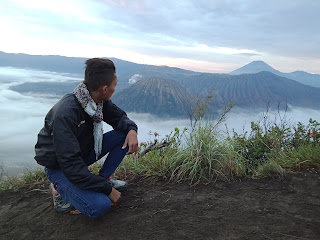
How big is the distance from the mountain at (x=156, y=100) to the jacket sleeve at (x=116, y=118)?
134 meters

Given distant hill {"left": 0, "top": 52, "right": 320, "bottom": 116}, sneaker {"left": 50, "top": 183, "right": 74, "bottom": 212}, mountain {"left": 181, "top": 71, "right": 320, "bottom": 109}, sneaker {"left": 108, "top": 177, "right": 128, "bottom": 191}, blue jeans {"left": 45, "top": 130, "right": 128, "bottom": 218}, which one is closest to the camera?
blue jeans {"left": 45, "top": 130, "right": 128, "bottom": 218}

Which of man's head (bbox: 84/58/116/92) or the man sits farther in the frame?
man's head (bbox: 84/58/116/92)

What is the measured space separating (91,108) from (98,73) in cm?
32

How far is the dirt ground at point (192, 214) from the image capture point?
1928 millimetres

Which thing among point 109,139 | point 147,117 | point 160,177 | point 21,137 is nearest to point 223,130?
point 160,177

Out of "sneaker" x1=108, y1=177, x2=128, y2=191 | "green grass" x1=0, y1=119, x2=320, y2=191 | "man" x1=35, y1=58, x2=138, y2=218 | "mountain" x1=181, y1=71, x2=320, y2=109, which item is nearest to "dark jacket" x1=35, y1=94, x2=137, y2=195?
"man" x1=35, y1=58, x2=138, y2=218

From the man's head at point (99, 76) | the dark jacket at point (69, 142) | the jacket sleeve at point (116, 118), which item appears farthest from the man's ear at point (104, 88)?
the jacket sleeve at point (116, 118)

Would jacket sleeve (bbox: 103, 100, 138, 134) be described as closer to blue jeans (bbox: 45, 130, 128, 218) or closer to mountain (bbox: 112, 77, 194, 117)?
blue jeans (bbox: 45, 130, 128, 218)

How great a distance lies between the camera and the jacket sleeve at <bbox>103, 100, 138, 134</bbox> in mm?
2674

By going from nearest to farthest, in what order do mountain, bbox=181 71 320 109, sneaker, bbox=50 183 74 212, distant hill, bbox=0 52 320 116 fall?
sneaker, bbox=50 183 74 212 → distant hill, bbox=0 52 320 116 → mountain, bbox=181 71 320 109

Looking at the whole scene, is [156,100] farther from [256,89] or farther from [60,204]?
[60,204]

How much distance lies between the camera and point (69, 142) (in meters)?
1.89

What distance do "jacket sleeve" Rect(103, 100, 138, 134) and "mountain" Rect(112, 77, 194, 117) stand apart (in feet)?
441

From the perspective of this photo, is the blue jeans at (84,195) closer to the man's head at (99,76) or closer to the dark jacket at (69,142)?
the dark jacket at (69,142)
